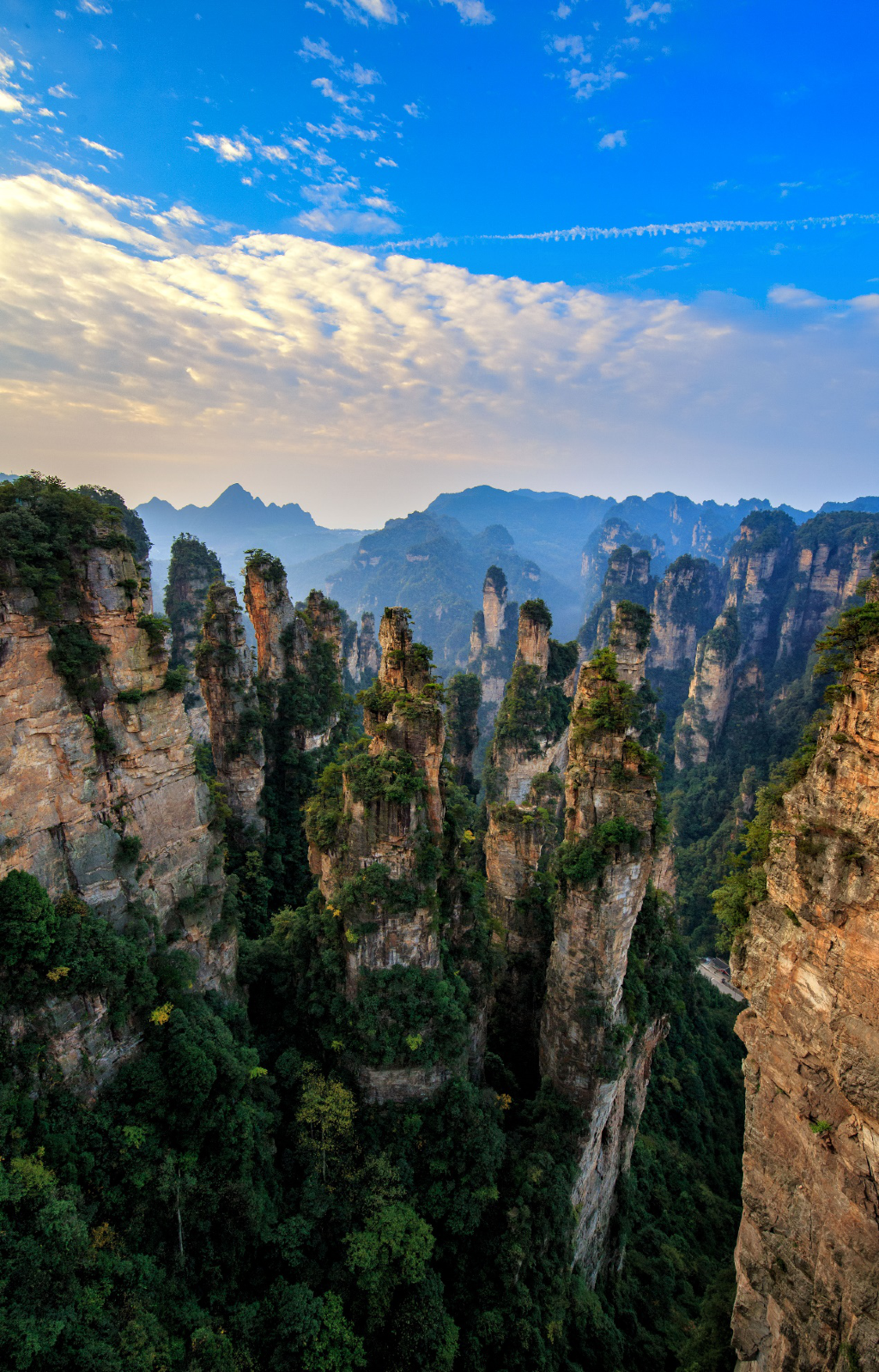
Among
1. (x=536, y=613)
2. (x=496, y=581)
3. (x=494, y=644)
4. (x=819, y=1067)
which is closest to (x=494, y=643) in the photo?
(x=494, y=644)

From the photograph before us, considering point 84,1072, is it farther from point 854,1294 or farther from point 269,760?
point 269,760

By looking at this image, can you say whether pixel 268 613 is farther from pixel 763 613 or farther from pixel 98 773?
pixel 763 613

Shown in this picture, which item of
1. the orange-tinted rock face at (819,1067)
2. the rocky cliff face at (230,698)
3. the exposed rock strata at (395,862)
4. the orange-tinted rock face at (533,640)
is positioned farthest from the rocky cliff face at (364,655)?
the orange-tinted rock face at (819,1067)

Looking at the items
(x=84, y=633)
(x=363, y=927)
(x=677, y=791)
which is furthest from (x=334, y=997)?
(x=677, y=791)

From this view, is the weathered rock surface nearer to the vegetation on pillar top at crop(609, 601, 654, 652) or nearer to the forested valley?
the vegetation on pillar top at crop(609, 601, 654, 652)

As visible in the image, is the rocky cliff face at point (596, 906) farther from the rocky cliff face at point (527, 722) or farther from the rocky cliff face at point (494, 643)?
the rocky cliff face at point (494, 643)

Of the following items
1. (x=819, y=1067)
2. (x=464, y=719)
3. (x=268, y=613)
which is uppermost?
(x=268, y=613)

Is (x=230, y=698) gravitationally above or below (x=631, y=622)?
below

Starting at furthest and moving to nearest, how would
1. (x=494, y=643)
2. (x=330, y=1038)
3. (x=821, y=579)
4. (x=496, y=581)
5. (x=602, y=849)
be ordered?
(x=494, y=643) → (x=496, y=581) → (x=821, y=579) → (x=330, y=1038) → (x=602, y=849)
